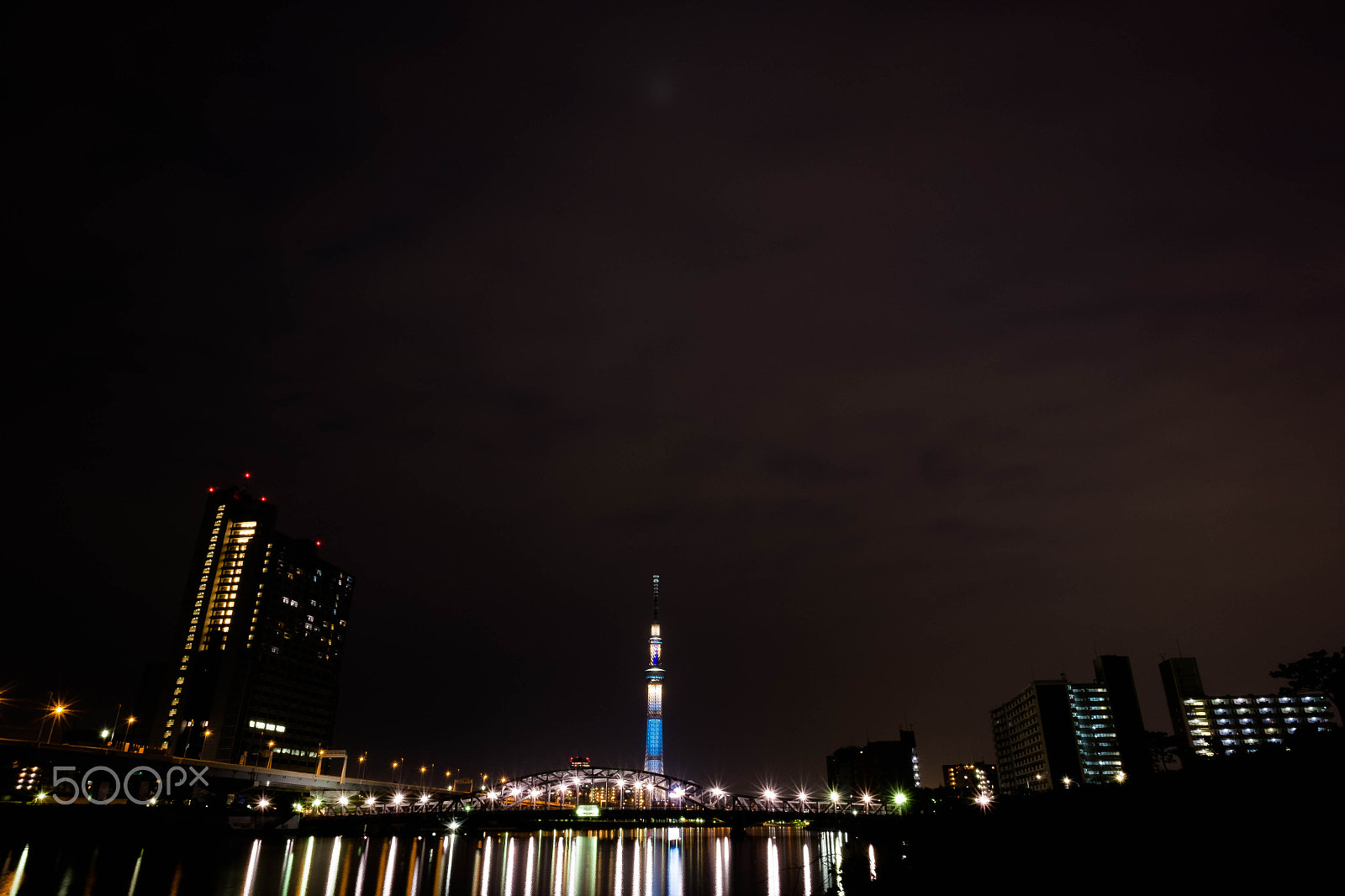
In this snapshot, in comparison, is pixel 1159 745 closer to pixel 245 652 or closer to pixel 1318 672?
pixel 1318 672

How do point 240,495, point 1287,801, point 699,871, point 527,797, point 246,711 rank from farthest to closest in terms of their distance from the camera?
point 240,495, point 246,711, point 527,797, point 699,871, point 1287,801

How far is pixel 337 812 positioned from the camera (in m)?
131

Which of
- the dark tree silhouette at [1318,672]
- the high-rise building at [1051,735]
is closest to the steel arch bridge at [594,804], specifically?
the high-rise building at [1051,735]

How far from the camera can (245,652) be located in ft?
577

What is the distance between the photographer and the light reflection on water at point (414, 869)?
191 feet

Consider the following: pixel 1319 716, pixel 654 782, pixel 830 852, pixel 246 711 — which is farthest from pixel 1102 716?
pixel 246 711

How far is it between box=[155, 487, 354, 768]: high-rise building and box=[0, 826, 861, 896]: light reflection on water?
7813cm

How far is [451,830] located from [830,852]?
2674 inches

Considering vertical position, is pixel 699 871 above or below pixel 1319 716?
below

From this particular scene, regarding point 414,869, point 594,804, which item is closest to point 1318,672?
point 414,869

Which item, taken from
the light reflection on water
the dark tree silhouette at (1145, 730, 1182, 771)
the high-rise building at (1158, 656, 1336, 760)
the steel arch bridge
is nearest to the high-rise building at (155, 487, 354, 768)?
the steel arch bridge

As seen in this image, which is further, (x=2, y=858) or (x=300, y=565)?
(x=300, y=565)

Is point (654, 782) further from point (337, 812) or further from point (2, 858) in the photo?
point (2, 858)

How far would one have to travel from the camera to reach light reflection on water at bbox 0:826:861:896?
191 ft
